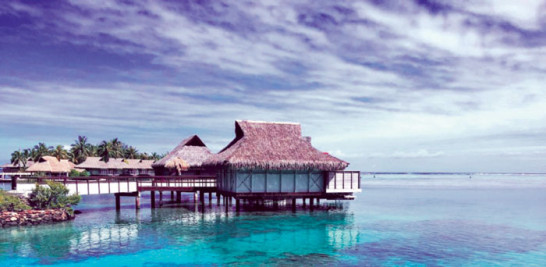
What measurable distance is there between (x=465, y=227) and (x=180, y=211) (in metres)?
22.4

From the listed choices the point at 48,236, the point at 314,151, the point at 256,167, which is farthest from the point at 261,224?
the point at 48,236

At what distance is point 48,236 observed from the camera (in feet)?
75.0

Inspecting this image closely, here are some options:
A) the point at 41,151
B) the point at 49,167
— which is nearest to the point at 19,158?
the point at 41,151

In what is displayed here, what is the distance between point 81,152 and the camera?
267ft

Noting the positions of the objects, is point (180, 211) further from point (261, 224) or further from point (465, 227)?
point (465, 227)

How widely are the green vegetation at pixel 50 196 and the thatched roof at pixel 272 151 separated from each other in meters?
10.6

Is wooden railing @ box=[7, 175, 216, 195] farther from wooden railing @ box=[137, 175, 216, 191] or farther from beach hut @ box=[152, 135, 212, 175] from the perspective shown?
beach hut @ box=[152, 135, 212, 175]

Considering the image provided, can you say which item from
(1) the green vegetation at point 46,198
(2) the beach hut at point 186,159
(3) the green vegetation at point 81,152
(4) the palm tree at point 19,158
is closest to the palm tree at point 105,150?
(3) the green vegetation at point 81,152

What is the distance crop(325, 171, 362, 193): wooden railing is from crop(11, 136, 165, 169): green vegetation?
5545cm

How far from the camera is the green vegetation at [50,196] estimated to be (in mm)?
28094

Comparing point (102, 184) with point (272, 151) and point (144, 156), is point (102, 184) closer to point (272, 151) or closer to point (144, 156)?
point (272, 151)

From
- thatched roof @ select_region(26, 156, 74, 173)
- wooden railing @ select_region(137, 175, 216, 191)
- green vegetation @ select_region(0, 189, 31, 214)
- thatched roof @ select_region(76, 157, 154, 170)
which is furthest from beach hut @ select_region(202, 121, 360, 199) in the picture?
thatched roof @ select_region(76, 157, 154, 170)

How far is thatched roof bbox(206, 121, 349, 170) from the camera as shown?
2941cm

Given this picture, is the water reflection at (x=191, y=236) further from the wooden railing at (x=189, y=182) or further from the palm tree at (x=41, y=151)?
the palm tree at (x=41, y=151)
